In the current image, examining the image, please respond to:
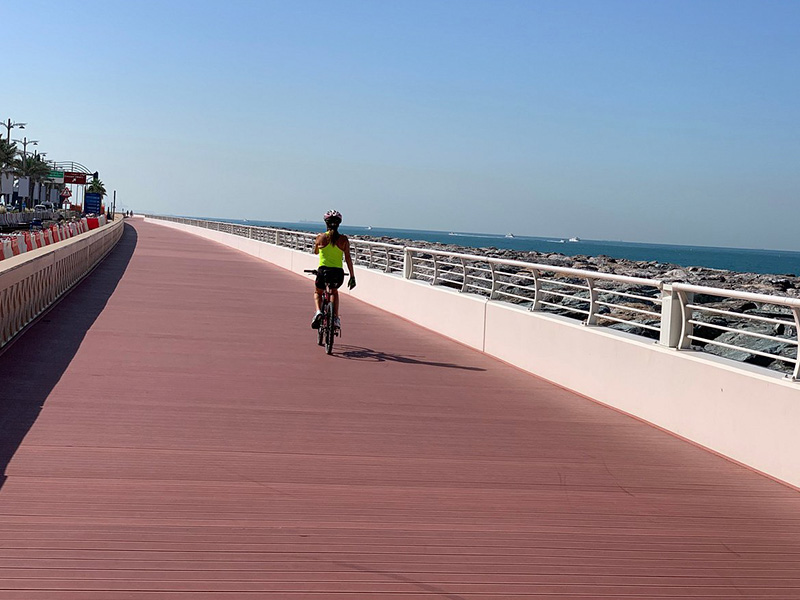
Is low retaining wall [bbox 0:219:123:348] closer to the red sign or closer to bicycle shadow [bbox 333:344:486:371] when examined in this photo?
bicycle shadow [bbox 333:344:486:371]

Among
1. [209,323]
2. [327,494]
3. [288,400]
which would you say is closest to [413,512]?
[327,494]

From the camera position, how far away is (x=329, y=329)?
1334 centimetres

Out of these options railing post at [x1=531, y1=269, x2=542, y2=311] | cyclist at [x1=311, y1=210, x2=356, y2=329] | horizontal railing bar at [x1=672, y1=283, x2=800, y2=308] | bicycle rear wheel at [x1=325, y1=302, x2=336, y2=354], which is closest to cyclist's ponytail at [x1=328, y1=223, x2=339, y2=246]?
cyclist at [x1=311, y1=210, x2=356, y2=329]

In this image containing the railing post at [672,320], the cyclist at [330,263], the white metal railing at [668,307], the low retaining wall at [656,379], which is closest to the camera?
the low retaining wall at [656,379]

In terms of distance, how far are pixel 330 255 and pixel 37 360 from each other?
4339mm

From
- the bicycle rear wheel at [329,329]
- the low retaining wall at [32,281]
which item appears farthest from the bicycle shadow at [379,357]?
the low retaining wall at [32,281]

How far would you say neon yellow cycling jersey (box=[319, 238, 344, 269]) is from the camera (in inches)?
533

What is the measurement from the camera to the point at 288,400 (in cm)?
958

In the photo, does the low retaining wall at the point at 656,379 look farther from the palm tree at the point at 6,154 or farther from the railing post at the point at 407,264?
the palm tree at the point at 6,154

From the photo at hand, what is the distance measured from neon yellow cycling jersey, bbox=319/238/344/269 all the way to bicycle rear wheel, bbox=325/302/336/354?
0.59 m

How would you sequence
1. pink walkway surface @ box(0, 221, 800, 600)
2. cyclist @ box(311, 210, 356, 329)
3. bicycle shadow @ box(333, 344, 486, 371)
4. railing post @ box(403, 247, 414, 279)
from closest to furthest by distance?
pink walkway surface @ box(0, 221, 800, 600), bicycle shadow @ box(333, 344, 486, 371), cyclist @ box(311, 210, 356, 329), railing post @ box(403, 247, 414, 279)

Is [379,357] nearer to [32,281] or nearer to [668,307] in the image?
[668,307]

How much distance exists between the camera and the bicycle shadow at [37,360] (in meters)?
7.59

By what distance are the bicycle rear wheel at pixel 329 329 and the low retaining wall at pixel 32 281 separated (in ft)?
13.6
